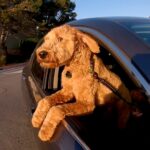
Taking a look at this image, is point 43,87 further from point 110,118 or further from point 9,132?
point 9,132

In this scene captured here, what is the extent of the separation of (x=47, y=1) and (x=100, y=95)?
3839cm

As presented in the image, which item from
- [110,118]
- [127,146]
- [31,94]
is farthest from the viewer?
[31,94]

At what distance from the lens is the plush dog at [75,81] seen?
11.3 ft

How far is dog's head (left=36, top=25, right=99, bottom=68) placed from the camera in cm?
361

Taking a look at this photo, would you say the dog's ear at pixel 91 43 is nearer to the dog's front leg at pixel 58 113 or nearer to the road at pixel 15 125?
the dog's front leg at pixel 58 113

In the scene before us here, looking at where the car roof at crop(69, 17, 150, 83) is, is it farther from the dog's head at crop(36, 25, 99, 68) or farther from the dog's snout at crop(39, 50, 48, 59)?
the dog's snout at crop(39, 50, 48, 59)

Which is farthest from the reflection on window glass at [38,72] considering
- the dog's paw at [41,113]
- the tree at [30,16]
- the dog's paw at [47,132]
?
the tree at [30,16]

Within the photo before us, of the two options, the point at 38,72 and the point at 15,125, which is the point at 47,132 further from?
the point at 15,125

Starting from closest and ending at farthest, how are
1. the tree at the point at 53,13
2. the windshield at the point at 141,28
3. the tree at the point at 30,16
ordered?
the windshield at the point at 141,28 < the tree at the point at 30,16 < the tree at the point at 53,13

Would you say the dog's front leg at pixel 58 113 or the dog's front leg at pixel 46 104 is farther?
the dog's front leg at pixel 46 104

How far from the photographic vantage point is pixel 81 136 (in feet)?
9.82

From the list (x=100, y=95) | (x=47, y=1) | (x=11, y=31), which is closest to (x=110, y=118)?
(x=100, y=95)

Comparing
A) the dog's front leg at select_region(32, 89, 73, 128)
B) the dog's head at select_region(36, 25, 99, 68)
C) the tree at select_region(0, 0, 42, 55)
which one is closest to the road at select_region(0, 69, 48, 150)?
the dog's front leg at select_region(32, 89, 73, 128)

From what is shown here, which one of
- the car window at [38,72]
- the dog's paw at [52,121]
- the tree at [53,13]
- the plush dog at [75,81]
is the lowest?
the tree at [53,13]
